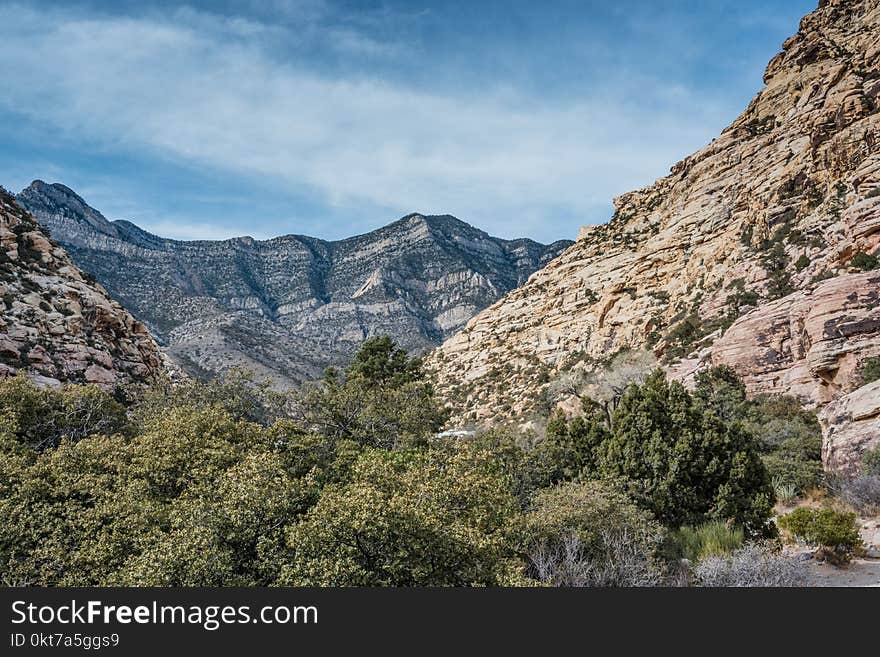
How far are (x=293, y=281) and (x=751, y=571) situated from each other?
12681cm

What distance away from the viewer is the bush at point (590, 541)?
970cm

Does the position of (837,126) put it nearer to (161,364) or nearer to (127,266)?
(161,364)

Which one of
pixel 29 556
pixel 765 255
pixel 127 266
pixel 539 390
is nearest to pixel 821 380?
pixel 765 255

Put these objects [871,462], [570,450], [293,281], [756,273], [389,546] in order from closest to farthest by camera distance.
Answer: [389,546]
[871,462]
[570,450]
[756,273]
[293,281]

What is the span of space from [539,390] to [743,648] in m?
38.0

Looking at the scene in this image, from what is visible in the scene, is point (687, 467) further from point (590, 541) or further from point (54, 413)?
point (54, 413)

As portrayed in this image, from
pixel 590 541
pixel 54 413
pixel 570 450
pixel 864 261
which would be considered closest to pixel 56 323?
pixel 54 413

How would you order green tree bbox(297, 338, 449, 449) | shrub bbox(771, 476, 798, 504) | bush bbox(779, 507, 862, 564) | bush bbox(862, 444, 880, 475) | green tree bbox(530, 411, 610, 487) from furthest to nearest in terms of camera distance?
green tree bbox(297, 338, 449, 449), shrub bbox(771, 476, 798, 504), green tree bbox(530, 411, 610, 487), bush bbox(862, 444, 880, 475), bush bbox(779, 507, 862, 564)

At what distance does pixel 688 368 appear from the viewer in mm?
32438

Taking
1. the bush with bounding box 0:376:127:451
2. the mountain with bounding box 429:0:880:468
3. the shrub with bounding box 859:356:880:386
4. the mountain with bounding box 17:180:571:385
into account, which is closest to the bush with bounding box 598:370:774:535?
the mountain with bounding box 429:0:880:468

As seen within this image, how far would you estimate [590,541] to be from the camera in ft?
35.3

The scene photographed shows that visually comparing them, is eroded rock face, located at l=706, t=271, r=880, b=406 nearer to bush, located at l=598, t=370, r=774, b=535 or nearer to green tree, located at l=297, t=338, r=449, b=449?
bush, located at l=598, t=370, r=774, b=535

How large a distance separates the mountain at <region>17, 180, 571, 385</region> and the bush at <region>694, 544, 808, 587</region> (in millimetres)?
64926

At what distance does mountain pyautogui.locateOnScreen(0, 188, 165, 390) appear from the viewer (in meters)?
27.6
